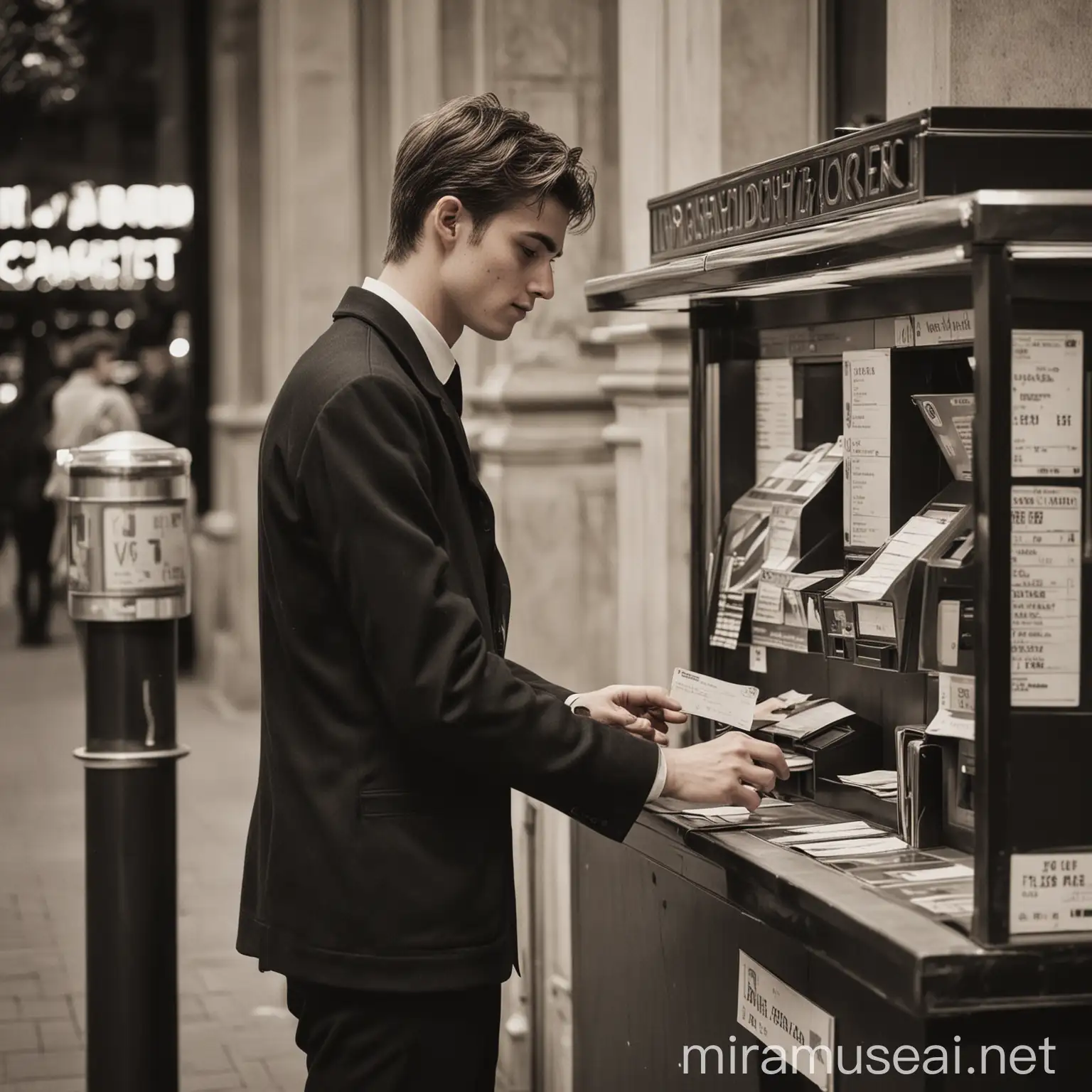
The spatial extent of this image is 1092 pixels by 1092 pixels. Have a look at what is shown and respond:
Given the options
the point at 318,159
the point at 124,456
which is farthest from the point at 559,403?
the point at 318,159

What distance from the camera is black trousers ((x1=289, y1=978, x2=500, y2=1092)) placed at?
95.7 inches

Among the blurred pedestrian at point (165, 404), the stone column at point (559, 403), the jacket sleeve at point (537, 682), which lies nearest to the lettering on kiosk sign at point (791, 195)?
the jacket sleeve at point (537, 682)

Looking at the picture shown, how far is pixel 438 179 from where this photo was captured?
98.1 inches

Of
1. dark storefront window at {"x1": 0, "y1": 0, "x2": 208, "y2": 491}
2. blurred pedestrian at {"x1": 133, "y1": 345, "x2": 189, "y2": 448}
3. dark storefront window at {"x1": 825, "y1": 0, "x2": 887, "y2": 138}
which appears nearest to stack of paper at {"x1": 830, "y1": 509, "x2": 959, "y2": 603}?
dark storefront window at {"x1": 825, "y1": 0, "x2": 887, "y2": 138}

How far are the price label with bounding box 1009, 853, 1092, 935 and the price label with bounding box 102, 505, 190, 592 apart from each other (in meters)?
2.21

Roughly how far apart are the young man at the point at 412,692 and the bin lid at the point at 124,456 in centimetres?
141

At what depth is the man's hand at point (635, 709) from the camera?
108 inches

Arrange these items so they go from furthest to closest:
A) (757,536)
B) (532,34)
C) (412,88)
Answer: (412,88)
(532,34)
(757,536)

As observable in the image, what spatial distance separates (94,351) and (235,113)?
189 cm

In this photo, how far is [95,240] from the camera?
46.1ft

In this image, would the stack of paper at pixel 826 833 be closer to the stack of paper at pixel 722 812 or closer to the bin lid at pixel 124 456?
the stack of paper at pixel 722 812

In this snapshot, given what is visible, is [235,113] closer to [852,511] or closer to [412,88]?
[412,88]

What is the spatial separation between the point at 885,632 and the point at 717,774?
1.17 ft

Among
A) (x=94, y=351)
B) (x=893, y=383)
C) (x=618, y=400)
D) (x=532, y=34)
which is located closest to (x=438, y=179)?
(x=893, y=383)
